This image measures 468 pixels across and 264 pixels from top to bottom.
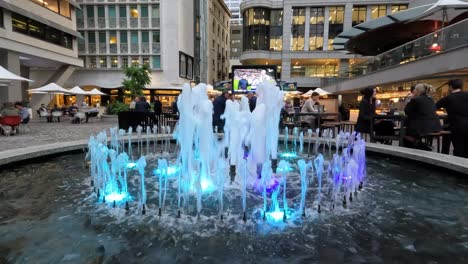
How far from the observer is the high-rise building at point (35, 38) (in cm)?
2038

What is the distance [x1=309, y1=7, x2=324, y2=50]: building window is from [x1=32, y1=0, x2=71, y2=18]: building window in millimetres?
33392

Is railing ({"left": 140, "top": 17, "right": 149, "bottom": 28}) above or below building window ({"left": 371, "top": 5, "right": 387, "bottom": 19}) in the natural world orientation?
below

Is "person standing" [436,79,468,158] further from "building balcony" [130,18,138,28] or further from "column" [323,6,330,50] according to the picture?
"column" [323,6,330,50]

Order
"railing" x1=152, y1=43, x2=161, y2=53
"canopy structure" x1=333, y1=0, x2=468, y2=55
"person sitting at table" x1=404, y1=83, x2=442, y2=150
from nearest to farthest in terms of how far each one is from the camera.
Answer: "person sitting at table" x1=404, y1=83, x2=442, y2=150 → "canopy structure" x1=333, y1=0, x2=468, y2=55 → "railing" x1=152, y1=43, x2=161, y2=53

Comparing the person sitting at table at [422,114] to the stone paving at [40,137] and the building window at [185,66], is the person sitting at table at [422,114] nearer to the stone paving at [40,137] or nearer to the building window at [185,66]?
the stone paving at [40,137]

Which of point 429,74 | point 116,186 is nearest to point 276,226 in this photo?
point 116,186

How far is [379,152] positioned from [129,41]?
3586cm

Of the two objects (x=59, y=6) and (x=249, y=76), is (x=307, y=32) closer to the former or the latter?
(x=249, y=76)

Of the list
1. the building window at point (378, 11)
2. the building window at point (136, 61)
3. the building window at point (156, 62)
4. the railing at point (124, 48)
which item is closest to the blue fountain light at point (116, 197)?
the building window at point (156, 62)

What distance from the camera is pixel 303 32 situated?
46.2 metres

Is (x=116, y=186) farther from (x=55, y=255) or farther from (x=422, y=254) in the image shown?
(x=422, y=254)

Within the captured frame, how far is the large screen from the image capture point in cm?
1698

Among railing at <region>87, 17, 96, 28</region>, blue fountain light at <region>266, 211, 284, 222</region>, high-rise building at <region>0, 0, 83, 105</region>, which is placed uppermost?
railing at <region>87, 17, 96, 28</region>

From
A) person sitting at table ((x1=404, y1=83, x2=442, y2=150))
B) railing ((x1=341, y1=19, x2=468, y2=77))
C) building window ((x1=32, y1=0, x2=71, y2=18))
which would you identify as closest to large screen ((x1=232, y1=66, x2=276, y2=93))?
railing ((x1=341, y1=19, x2=468, y2=77))
